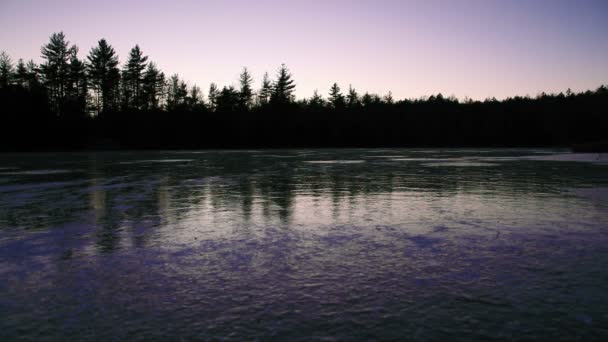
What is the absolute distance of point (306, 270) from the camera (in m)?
4.38

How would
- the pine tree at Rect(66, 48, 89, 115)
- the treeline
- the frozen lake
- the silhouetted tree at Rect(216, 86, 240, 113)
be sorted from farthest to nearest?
the silhouetted tree at Rect(216, 86, 240, 113) < the pine tree at Rect(66, 48, 89, 115) < the treeline < the frozen lake

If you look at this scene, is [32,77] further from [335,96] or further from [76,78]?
[335,96]

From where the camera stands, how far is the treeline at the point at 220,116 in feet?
172

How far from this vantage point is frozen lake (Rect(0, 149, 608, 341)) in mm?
3074

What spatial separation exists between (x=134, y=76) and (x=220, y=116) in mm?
15294

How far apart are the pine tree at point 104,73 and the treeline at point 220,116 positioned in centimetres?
14

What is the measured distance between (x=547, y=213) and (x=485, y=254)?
Answer: 3.42 metres

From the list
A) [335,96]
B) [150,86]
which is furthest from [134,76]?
[335,96]

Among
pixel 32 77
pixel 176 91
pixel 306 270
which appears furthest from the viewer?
pixel 176 91

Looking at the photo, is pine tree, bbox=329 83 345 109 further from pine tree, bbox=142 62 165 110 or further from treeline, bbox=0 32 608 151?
pine tree, bbox=142 62 165 110

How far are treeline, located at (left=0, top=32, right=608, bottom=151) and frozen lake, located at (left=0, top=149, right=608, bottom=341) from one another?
49.4 metres

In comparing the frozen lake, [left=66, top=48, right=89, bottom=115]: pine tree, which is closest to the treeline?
[left=66, top=48, right=89, bottom=115]: pine tree

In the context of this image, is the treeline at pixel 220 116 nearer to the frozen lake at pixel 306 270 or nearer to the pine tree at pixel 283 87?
the pine tree at pixel 283 87

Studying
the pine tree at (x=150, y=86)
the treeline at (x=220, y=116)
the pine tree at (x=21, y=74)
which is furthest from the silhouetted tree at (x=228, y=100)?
the pine tree at (x=21, y=74)
